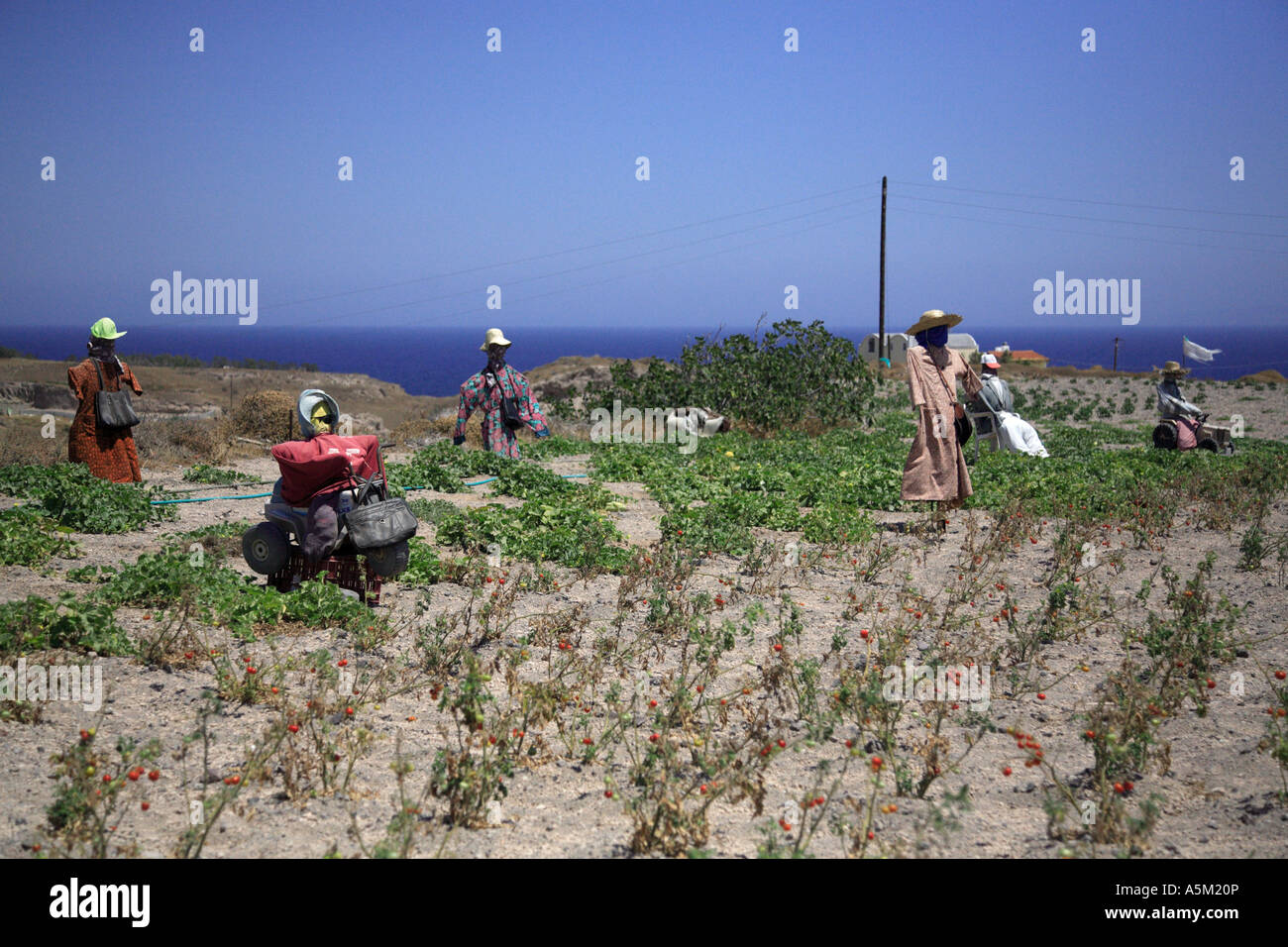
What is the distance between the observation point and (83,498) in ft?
25.4

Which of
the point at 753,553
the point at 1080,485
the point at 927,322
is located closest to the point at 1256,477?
the point at 1080,485

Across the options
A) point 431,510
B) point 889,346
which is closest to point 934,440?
point 431,510

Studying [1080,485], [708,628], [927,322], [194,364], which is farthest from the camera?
[194,364]

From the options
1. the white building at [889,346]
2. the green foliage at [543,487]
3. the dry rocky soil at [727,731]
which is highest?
the white building at [889,346]

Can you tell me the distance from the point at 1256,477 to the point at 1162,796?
26.9 ft

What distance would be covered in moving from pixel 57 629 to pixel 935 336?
7016mm

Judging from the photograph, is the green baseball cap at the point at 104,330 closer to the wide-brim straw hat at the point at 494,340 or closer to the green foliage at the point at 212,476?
the green foliage at the point at 212,476

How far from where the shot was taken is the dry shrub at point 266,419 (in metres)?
14.8

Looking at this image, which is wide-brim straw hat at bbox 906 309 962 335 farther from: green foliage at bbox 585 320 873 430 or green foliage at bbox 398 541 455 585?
green foliage at bbox 585 320 873 430

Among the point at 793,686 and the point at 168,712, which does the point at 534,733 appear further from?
the point at 168,712

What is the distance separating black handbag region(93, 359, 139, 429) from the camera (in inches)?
361

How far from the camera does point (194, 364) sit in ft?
114

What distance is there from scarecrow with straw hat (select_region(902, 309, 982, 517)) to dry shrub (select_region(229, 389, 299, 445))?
9830mm

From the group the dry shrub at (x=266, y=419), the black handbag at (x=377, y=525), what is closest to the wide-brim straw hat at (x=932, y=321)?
the black handbag at (x=377, y=525)
